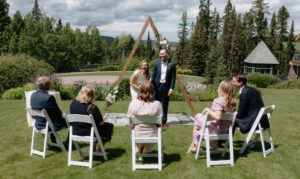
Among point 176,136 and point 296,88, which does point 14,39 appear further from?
point 176,136

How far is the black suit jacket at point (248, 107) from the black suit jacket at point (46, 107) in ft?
11.6

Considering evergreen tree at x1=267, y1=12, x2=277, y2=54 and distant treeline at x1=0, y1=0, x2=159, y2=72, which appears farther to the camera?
evergreen tree at x1=267, y1=12, x2=277, y2=54

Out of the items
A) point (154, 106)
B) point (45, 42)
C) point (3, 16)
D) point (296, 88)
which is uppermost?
point (3, 16)

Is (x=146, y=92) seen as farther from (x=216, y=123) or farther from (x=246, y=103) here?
(x=246, y=103)

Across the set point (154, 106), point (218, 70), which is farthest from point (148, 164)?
point (218, 70)

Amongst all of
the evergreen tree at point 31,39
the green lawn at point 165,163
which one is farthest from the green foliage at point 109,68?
the green lawn at point 165,163

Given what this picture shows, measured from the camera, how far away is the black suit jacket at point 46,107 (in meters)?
6.29

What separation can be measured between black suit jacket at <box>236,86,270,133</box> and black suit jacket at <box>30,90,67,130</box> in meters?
3.55

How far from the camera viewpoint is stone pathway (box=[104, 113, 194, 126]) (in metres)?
9.63

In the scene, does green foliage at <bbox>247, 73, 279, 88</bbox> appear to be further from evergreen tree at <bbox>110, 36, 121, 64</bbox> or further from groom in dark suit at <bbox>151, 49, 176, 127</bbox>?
evergreen tree at <bbox>110, 36, 121, 64</bbox>

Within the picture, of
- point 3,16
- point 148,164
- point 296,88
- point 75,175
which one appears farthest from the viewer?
point 3,16

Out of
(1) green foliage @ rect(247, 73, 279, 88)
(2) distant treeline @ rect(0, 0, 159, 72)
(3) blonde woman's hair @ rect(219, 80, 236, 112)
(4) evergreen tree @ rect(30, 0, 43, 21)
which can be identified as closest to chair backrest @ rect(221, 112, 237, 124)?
(3) blonde woman's hair @ rect(219, 80, 236, 112)

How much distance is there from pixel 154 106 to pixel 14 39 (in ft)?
138

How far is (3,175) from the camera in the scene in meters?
5.41
